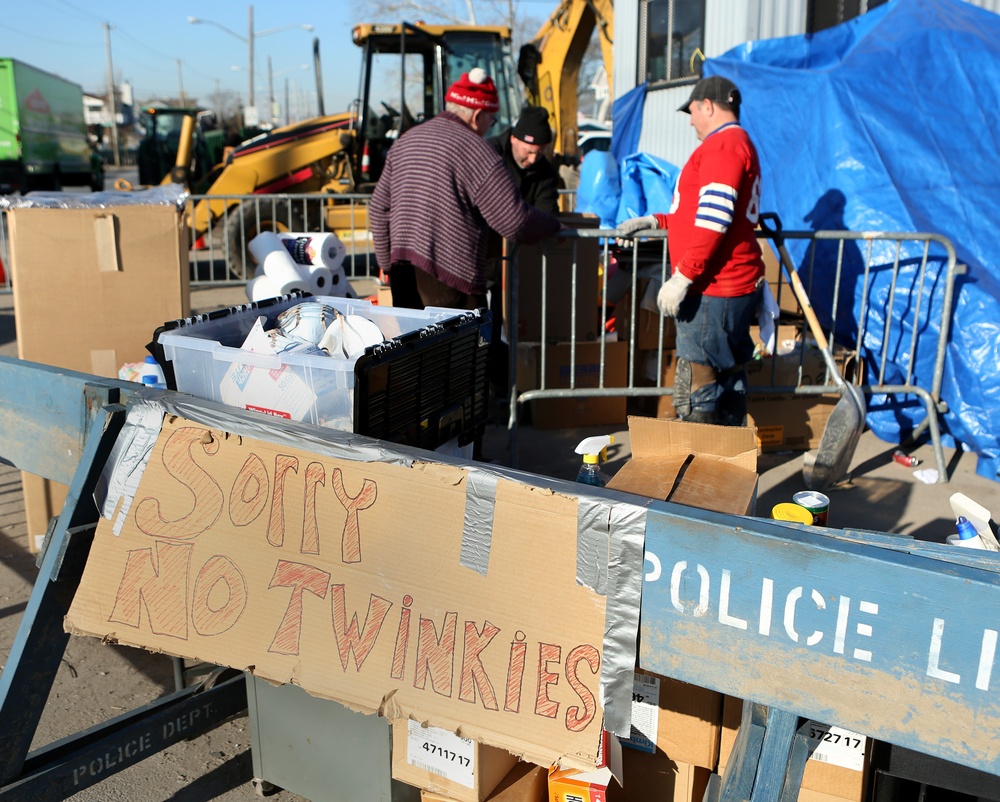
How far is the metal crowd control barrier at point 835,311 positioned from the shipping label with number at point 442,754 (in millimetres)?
2703

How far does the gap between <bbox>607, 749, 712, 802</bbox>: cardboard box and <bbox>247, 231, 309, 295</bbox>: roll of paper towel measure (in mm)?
3342

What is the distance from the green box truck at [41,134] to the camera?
2231cm

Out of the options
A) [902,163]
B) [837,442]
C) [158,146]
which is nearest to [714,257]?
[837,442]

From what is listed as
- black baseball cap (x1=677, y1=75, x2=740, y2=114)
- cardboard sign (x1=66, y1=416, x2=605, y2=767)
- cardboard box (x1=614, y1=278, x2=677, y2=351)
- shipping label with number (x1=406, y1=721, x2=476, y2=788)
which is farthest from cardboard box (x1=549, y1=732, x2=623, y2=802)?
cardboard box (x1=614, y1=278, x2=677, y2=351)

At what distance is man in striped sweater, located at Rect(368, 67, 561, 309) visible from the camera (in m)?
4.26

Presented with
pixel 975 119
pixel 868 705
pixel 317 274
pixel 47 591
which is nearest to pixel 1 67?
pixel 317 274

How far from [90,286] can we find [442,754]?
8.34 ft

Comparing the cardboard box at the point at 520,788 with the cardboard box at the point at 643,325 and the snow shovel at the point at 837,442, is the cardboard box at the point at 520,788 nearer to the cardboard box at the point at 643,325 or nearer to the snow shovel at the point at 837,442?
the snow shovel at the point at 837,442

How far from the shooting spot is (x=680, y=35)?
369 inches

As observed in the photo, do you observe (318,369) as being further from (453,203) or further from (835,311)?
(835,311)

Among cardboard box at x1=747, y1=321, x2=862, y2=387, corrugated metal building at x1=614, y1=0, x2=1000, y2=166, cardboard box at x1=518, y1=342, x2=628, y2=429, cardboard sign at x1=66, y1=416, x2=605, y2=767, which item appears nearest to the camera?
cardboard sign at x1=66, y1=416, x2=605, y2=767

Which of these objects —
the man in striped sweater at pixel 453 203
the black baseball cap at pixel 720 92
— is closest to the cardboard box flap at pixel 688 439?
the man in striped sweater at pixel 453 203

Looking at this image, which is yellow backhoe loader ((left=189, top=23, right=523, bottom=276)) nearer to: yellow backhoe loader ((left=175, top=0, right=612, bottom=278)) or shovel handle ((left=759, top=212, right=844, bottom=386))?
yellow backhoe loader ((left=175, top=0, right=612, bottom=278))

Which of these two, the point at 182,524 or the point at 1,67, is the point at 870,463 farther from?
the point at 1,67
